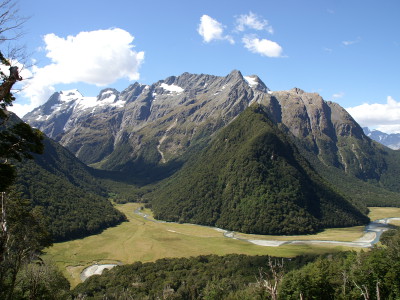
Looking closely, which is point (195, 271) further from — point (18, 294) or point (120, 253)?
point (18, 294)

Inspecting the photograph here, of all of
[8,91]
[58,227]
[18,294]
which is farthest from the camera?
[58,227]

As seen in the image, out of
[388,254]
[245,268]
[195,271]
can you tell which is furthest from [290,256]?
[388,254]

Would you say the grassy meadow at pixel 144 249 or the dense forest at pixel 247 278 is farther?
the grassy meadow at pixel 144 249

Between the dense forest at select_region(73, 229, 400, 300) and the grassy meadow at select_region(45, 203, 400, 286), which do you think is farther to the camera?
the grassy meadow at select_region(45, 203, 400, 286)

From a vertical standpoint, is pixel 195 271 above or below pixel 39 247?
below

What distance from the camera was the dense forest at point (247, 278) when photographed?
226 feet

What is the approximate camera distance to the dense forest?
68938mm

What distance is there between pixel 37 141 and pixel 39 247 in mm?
16446

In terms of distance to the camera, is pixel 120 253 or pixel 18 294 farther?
pixel 120 253

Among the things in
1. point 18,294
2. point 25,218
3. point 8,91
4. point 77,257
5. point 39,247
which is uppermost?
point 8,91

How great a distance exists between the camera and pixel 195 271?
125 metres

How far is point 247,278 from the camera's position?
118625 mm

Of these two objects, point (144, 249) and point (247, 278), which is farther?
point (144, 249)

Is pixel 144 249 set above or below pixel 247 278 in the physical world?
below
